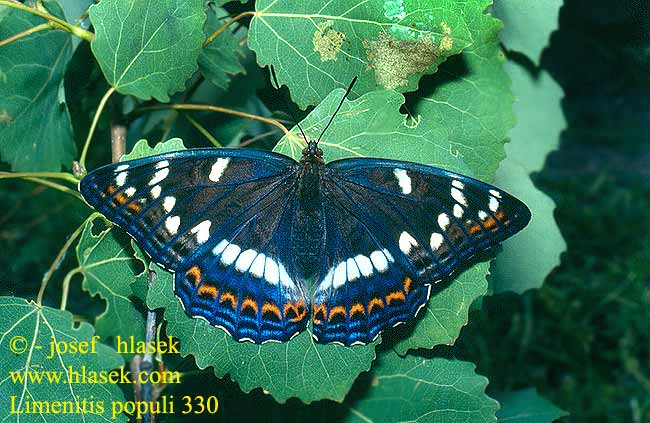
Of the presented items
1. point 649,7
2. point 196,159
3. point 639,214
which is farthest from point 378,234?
point 639,214

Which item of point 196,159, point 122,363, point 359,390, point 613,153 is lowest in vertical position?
point 613,153

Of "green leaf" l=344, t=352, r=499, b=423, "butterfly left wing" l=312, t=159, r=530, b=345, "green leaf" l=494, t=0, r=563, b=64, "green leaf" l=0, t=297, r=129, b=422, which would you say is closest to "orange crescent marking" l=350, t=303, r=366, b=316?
"butterfly left wing" l=312, t=159, r=530, b=345

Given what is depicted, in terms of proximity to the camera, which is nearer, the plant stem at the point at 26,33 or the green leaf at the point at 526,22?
the plant stem at the point at 26,33

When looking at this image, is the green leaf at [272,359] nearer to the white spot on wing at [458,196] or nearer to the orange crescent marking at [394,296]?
the orange crescent marking at [394,296]

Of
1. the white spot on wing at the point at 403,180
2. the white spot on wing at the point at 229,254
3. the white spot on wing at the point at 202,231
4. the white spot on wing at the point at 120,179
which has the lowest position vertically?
the white spot on wing at the point at 229,254

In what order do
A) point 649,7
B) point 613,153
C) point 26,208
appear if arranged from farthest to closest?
point 613,153, point 26,208, point 649,7

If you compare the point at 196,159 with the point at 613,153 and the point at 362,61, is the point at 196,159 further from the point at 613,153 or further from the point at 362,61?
the point at 613,153

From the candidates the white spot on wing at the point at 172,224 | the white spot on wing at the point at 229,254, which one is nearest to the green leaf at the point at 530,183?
the white spot on wing at the point at 229,254

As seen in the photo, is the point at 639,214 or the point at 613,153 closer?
the point at 639,214

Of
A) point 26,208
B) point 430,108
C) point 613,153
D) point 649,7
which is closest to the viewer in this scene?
point 430,108
